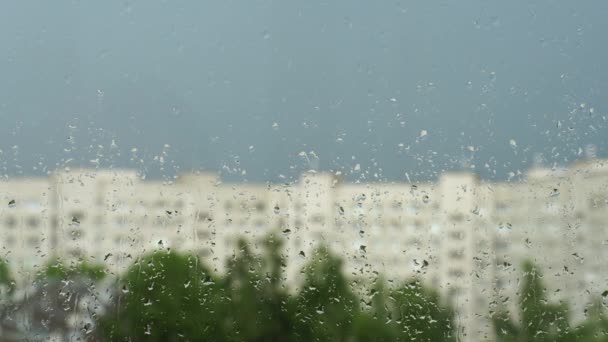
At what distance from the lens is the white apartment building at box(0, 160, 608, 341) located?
1.44 meters

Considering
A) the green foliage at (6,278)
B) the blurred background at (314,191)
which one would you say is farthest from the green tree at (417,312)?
the green foliage at (6,278)

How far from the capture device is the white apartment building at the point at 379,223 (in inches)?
56.6

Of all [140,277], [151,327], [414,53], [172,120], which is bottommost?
[151,327]

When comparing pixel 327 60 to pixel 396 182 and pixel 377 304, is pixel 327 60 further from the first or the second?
pixel 377 304

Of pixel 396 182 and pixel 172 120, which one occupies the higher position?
pixel 172 120

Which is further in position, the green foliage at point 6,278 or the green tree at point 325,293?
the green tree at point 325,293

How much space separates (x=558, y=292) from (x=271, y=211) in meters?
0.63

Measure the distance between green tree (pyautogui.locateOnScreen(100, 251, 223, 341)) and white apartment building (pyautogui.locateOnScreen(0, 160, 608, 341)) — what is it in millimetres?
41

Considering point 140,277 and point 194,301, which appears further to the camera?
point 194,301

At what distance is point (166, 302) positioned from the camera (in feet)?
5.06

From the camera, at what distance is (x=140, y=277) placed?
145 cm

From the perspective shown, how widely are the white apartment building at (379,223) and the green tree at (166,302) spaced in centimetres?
4

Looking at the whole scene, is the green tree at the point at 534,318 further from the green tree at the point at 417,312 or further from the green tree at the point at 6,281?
the green tree at the point at 6,281

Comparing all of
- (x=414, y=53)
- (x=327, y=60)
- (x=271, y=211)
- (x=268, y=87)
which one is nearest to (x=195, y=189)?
(x=271, y=211)
